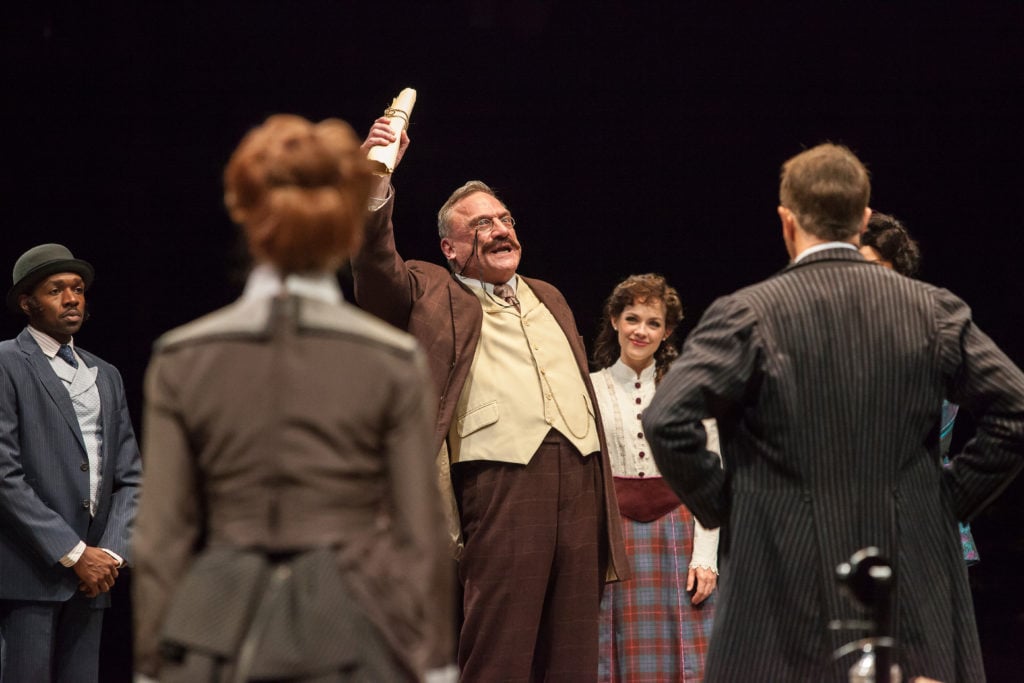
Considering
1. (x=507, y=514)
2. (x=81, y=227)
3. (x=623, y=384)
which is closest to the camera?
(x=507, y=514)

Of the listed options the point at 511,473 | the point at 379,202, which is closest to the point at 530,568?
the point at 511,473

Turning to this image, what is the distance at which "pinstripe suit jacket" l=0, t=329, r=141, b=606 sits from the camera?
11.9 feet

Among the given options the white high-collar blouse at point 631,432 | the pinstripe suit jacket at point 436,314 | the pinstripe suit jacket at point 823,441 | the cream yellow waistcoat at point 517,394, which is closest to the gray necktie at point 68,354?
the pinstripe suit jacket at point 436,314

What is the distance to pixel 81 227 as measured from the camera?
5.17 meters

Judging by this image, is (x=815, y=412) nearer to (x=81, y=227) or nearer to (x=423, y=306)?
(x=423, y=306)

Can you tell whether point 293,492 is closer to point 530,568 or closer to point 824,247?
point 824,247

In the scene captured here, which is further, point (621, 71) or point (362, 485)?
point (621, 71)

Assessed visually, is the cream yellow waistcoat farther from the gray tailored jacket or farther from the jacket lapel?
the gray tailored jacket

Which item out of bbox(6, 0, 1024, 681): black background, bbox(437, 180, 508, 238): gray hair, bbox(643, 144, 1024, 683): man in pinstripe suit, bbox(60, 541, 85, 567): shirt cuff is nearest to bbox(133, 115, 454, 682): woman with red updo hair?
bbox(643, 144, 1024, 683): man in pinstripe suit

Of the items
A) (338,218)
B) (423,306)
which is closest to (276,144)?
(338,218)

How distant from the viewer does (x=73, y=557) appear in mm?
3646

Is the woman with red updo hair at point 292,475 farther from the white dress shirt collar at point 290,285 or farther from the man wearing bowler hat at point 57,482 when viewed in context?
the man wearing bowler hat at point 57,482

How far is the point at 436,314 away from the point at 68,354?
4.28ft

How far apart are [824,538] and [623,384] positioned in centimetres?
190
